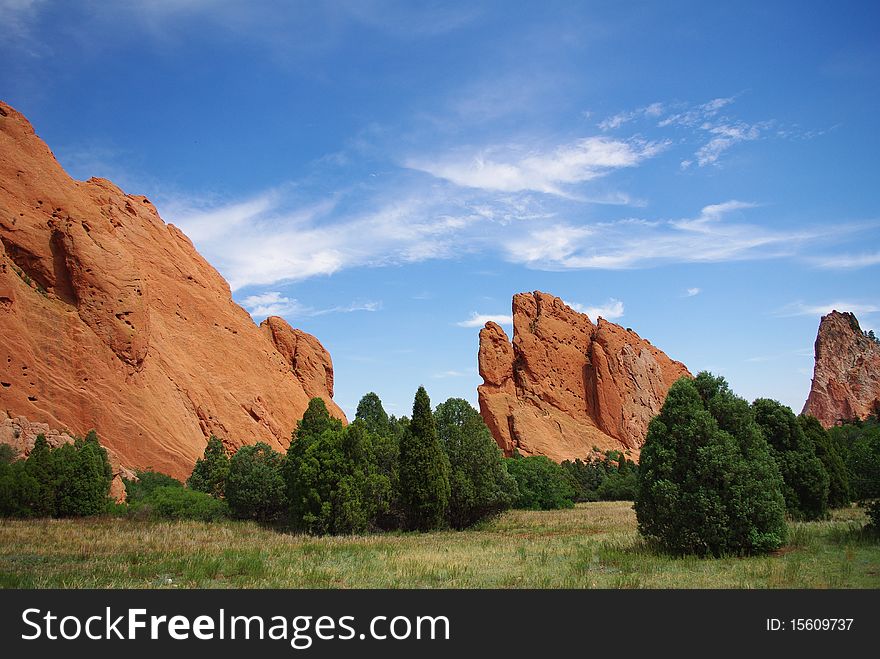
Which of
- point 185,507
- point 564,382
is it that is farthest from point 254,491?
point 564,382

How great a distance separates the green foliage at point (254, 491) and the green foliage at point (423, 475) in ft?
27.8

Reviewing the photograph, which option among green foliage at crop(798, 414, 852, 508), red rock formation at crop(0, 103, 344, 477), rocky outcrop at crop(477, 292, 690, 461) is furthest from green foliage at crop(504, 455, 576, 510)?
rocky outcrop at crop(477, 292, 690, 461)

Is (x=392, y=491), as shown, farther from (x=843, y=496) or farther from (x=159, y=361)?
(x=159, y=361)

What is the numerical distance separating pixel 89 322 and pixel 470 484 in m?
47.2

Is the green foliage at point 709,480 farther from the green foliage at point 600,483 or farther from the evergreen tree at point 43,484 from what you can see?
the green foliage at point 600,483

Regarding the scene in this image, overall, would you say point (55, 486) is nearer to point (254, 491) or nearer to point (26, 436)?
point (254, 491)

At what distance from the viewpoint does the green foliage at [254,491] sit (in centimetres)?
3488

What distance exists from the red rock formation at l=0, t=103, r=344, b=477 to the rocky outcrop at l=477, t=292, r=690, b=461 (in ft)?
119

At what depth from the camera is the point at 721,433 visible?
15.3 meters

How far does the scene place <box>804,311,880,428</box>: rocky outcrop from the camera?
121 meters

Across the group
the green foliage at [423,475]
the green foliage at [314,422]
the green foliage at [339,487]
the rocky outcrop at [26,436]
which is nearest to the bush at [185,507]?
the green foliage at [339,487]

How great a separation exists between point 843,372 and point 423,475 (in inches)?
5002
